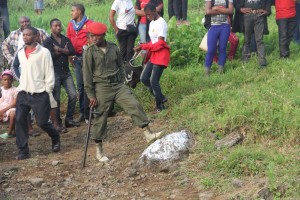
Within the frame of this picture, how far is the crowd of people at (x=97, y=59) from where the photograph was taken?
769cm

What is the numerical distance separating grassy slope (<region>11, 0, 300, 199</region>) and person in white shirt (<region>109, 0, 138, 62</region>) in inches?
30.6

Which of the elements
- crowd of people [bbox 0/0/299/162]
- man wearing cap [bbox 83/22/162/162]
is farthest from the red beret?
man wearing cap [bbox 83/22/162/162]

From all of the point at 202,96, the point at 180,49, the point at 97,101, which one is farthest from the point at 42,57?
the point at 180,49

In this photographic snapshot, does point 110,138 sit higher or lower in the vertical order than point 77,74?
lower

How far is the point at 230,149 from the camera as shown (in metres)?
7.32

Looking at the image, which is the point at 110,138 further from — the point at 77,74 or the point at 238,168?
the point at 238,168

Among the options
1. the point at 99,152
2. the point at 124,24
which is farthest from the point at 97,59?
the point at 124,24

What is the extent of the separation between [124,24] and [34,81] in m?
3.01

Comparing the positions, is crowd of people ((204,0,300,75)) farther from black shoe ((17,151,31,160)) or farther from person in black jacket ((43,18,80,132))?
black shoe ((17,151,31,160))

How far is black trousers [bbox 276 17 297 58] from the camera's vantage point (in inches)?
411

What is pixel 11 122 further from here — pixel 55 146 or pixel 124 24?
pixel 124 24

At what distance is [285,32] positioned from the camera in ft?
34.2

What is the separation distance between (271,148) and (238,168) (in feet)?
2.04

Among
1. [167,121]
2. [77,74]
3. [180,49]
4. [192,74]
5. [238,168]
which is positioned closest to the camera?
[238,168]
